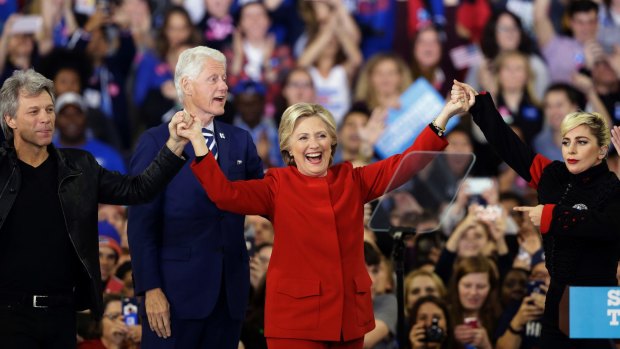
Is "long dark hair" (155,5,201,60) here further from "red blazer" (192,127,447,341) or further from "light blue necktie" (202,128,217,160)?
"red blazer" (192,127,447,341)

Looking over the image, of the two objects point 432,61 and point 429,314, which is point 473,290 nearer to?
point 429,314

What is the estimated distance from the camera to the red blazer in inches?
146

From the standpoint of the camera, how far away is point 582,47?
8.59 m

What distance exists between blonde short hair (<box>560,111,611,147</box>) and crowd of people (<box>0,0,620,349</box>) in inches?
0.6

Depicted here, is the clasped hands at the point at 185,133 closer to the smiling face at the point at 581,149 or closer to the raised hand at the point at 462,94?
the raised hand at the point at 462,94

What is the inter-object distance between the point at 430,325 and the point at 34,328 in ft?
8.47

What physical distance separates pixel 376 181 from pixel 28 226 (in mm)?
1240

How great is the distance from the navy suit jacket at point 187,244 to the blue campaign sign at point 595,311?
1321mm

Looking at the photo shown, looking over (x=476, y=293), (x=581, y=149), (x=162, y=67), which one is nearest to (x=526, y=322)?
(x=476, y=293)

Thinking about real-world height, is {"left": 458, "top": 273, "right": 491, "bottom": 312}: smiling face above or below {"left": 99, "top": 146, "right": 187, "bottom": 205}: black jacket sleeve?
below

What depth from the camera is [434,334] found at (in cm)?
568

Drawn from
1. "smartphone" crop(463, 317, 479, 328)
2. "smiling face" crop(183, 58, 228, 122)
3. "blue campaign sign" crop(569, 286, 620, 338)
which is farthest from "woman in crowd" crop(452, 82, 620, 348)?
"smartphone" crop(463, 317, 479, 328)

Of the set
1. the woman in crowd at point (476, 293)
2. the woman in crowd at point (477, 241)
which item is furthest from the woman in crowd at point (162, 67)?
the woman in crowd at point (476, 293)

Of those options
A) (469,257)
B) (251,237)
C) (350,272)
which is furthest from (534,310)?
(350,272)
